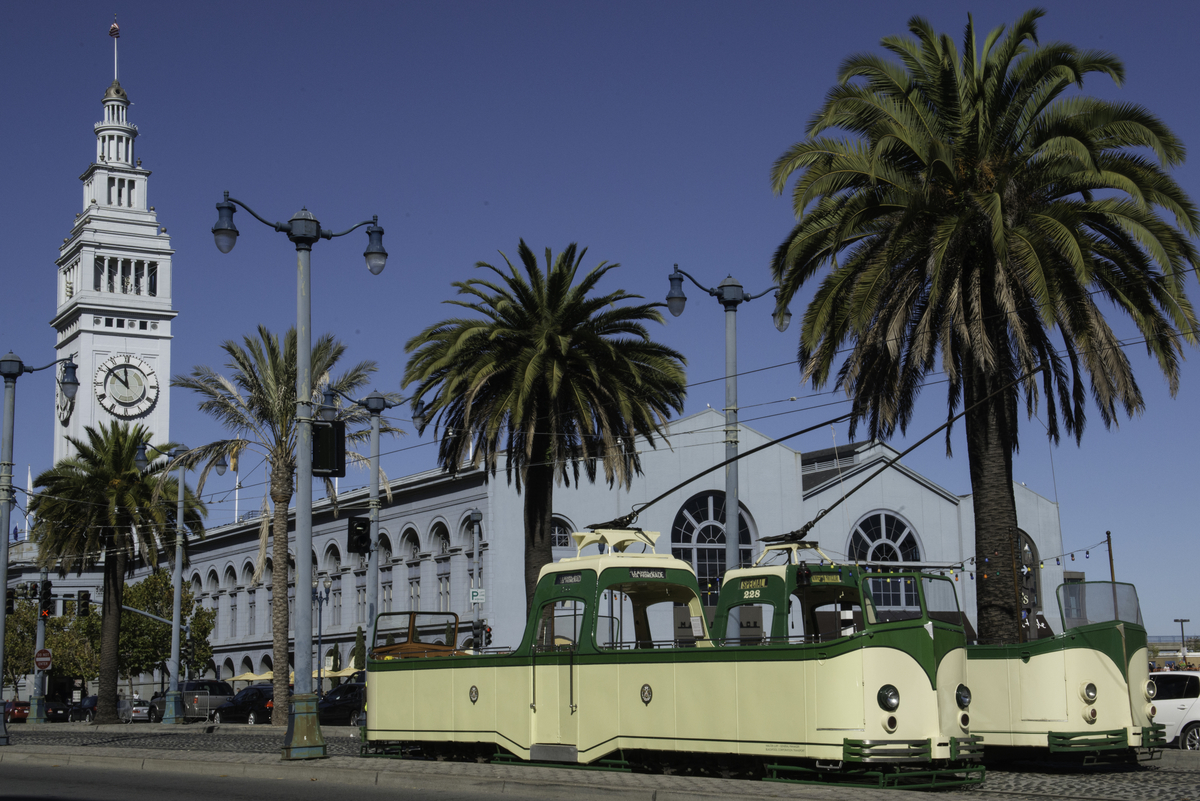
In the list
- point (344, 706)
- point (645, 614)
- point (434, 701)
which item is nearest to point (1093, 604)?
point (645, 614)

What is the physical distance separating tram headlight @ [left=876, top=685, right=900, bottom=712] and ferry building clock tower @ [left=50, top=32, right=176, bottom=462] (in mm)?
128064

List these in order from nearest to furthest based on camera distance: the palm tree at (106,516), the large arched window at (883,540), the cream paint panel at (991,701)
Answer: the cream paint panel at (991,701) → the palm tree at (106,516) → the large arched window at (883,540)

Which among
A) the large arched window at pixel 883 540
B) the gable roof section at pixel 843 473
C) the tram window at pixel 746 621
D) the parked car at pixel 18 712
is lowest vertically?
the parked car at pixel 18 712

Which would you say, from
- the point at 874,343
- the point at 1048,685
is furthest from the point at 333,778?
the point at 874,343

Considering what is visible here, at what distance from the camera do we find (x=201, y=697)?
170 ft

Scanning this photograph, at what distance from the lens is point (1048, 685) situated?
16641 millimetres

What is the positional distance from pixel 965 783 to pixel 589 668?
15.5 feet

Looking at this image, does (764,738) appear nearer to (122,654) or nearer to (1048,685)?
(1048,685)

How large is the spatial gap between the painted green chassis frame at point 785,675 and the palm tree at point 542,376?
39.2 ft

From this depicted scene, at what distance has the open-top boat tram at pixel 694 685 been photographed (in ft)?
45.8

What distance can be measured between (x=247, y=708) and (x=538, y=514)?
21.9 m

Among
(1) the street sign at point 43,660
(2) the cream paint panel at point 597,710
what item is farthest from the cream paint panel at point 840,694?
(1) the street sign at point 43,660

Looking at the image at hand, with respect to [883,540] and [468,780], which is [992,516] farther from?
[883,540]

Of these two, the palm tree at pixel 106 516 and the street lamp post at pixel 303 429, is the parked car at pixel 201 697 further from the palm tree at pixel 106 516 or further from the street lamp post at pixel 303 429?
the street lamp post at pixel 303 429
